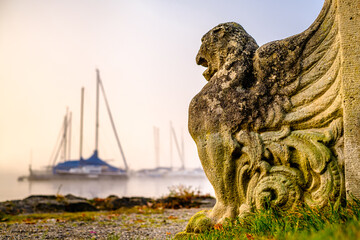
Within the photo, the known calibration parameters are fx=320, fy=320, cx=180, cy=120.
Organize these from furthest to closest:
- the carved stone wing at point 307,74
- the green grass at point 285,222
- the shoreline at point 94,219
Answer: the shoreline at point 94,219 → the carved stone wing at point 307,74 → the green grass at point 285,222

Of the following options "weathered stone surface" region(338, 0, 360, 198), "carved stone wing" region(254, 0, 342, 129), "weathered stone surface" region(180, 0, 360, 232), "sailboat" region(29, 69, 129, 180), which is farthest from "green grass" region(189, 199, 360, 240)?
"sailboat" region(29, 69, 129, 180)

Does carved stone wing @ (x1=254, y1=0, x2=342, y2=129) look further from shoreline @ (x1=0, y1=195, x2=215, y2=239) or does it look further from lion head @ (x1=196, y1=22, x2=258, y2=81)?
shoreline @ (x1=0, y1=195, x2=215, y2=239)

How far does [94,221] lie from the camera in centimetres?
591

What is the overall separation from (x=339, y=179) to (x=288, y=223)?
0.69 metres

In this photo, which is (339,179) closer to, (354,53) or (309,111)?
(309,111)

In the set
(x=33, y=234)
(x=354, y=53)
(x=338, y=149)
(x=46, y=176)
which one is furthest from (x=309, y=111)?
(x=46, y=176)

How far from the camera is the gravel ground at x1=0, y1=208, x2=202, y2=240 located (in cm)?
443

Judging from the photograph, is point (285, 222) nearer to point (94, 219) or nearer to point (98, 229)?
point (98, 229)

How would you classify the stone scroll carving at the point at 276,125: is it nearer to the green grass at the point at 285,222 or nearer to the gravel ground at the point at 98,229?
the green grass at the point at 285,222

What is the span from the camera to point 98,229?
5020 mm

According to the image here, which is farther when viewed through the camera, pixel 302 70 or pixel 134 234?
pixel 134 234

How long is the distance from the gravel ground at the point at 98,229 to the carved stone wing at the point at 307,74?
233 centimetres

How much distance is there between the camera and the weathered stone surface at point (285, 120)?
2.95 metres

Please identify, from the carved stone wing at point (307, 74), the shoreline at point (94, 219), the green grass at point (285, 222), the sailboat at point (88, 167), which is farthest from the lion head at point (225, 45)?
the sailboat at point (88, 167)
